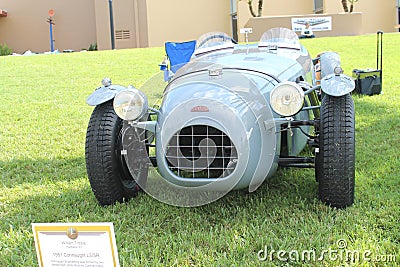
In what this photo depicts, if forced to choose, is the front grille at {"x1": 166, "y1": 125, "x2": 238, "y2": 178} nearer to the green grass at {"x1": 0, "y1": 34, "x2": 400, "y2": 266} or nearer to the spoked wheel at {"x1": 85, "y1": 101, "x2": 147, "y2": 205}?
the green grass at {"x1": 0, "y1": 34, "x2": 400, "y2": 266}

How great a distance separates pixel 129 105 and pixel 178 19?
77.6 ft

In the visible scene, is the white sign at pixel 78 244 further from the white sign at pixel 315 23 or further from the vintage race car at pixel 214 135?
the white sign at pixel 315 23

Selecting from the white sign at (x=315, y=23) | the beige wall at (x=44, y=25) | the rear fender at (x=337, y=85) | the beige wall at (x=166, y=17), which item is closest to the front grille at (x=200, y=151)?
the rear fender at (x=337, y=85)

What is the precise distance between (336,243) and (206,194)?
2.83ft

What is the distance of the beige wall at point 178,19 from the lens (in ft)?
86.2

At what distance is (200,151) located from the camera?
315 cm

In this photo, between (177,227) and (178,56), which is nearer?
(177,227)

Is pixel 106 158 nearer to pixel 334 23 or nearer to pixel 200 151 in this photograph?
pixel 200 151

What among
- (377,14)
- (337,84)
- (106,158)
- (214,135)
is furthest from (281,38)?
(377,14)

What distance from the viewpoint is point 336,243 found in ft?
9.20

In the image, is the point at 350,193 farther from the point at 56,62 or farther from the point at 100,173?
the point at 56,62

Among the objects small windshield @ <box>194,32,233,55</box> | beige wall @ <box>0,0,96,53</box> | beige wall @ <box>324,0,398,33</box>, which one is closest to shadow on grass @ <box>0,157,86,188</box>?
small windshield @ <box>194,32,233,55</box>

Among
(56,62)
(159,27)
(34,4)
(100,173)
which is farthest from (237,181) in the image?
(34,4)

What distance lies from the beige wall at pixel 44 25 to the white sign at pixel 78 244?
92.2ft
